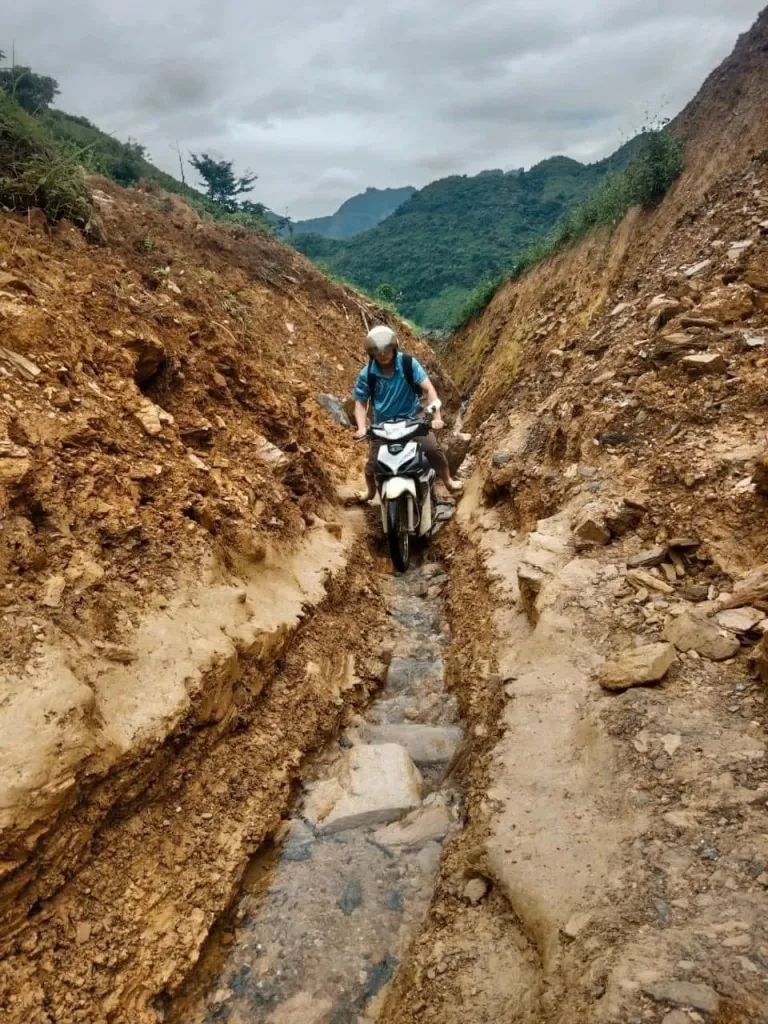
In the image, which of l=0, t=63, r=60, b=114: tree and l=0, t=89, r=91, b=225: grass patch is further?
l=0, t=63, r=60, b=114: tree

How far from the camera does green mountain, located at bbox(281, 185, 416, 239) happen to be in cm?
15775

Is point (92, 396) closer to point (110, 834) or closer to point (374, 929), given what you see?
point (110, 834)

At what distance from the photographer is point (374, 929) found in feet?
9.80

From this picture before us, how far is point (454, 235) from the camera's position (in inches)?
2645

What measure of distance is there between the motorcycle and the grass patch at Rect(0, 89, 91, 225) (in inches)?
147

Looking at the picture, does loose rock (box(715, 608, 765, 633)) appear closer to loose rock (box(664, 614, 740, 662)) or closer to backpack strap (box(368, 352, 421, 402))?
loose rock (box(664, 614, 740, 662))

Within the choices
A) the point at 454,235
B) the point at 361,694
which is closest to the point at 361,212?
the point at 454,235

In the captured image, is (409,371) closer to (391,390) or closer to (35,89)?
(391,390)

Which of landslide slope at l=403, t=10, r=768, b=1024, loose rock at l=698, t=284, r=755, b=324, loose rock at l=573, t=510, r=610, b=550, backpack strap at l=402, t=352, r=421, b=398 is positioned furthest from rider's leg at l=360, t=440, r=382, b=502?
loose rock at l=698, t=284, r=755, b=324

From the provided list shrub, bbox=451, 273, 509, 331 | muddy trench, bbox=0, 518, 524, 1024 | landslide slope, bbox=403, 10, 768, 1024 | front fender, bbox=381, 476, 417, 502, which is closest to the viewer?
landslide slope, bbox=403, 10, 768, 1024

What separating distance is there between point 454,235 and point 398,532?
67.3 meters

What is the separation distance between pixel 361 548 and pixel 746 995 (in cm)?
516

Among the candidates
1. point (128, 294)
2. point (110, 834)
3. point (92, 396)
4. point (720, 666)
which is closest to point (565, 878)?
point (720, 666)

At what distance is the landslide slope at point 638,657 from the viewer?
2.17 m
